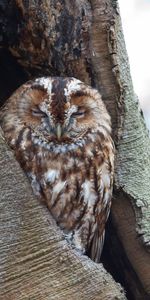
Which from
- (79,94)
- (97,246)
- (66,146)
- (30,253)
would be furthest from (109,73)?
(30,253)

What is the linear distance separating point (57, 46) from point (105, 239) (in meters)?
0.81

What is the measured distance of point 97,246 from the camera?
3.07 m

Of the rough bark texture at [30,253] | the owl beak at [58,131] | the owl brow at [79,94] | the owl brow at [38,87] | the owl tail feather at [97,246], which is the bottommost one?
the owl tail feather at [97,246]

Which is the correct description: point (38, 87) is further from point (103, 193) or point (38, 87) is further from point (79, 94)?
point (103, 193)

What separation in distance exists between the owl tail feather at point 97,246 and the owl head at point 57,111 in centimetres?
41

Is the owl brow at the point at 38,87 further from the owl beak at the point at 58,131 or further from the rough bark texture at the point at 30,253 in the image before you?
the rough bark texture at the point at 30,253

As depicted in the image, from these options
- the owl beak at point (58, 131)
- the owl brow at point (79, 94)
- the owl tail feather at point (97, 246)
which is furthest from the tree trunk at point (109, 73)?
the owl beak at point (58, 131)

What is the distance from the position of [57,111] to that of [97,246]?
2.12ft

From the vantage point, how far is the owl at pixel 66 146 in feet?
8.99

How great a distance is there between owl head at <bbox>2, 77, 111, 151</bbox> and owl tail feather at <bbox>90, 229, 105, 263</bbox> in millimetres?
415

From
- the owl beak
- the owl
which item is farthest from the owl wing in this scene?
the owl beak

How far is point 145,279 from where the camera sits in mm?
3105

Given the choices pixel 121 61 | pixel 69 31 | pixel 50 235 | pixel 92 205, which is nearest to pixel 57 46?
pixel 69 31

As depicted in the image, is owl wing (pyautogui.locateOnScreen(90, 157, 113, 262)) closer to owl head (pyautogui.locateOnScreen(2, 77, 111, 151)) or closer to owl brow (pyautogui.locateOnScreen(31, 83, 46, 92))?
owl head (pyautogui.locateOnScreen(2, 77, 111, 151))
